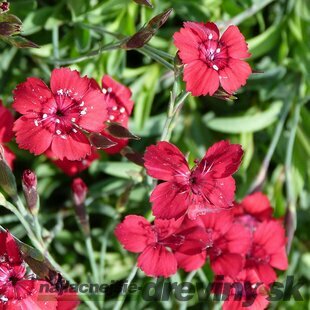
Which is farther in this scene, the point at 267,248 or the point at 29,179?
the point at 267,248

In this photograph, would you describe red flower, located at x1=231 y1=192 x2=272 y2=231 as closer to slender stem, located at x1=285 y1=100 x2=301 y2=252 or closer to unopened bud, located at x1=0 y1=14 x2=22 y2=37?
slender stem, located at x1=285 y1=100 x2=301 y2=252

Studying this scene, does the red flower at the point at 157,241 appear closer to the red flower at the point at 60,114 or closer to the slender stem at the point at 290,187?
the red flower at the point at 60,114

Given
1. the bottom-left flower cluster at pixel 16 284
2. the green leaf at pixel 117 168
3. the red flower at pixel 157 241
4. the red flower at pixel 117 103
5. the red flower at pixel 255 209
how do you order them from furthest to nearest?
the green leaf at pixel 117 168, the red flower at pixel 255 209, the red flower at pixel 117 103, the red flower at pixel 157 241, the bottom-left flower cluster at pixel 16 284

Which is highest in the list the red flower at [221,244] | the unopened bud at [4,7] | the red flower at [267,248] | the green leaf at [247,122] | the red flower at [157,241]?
the unopened bud at [4,7]

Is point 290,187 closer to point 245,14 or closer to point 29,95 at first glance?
point 245,14

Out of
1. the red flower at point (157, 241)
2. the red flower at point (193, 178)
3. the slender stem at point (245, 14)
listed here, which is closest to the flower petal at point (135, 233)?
the red flower at point (157, 241)

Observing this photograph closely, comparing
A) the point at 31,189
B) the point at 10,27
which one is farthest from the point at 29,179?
the point at 10,27
